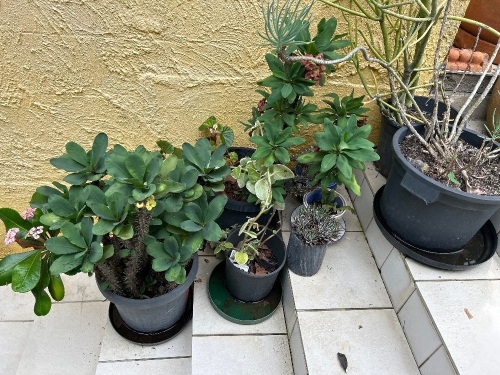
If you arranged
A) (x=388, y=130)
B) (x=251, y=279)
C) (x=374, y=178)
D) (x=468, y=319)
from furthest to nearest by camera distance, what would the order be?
1. (x=374, y=178)
2. (x=388, y=130)
3. (x=251, y=279)
4. (x=468, y=319)

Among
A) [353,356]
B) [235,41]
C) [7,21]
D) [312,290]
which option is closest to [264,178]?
[312,290]

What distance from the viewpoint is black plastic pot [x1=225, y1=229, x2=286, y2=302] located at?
1479 millimetres

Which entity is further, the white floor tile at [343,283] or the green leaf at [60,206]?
the white floor tile at [343,283]

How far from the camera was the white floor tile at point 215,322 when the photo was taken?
1521 millimetres

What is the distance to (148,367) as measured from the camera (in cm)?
154

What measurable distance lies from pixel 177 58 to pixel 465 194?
1.18 metres

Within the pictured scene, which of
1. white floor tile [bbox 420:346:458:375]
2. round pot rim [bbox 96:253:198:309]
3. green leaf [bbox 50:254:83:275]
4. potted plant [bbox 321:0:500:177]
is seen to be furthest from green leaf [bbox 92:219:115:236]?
white floor tile [bbox 420:346:458:375]

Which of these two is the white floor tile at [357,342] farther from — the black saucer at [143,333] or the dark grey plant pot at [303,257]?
the black saucer at [143,333]

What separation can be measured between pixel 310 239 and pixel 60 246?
2.74ft

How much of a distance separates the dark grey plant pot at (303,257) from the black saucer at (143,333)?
0.51m

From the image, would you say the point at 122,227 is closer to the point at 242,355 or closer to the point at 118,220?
the point at 118,220

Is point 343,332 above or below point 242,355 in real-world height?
above

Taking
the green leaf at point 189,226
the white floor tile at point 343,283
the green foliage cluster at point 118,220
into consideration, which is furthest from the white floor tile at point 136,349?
the green leaf at point 189,226

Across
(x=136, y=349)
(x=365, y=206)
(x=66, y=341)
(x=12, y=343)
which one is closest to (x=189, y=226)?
(x=136, y=349)
